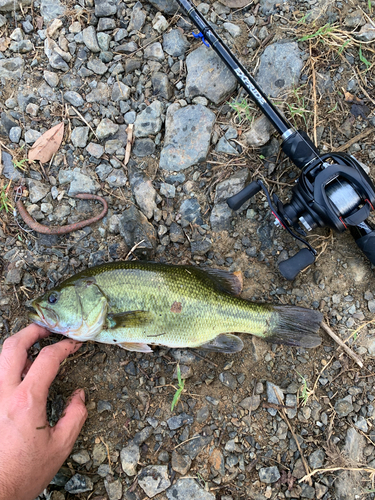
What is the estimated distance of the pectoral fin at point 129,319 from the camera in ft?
11.5

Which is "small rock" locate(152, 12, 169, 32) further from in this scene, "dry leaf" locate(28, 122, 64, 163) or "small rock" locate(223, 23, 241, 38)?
"dry leaf" locate(28, 122, 64, 163)

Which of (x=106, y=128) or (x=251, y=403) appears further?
(x=106, y=128)

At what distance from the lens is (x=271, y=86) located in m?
4.11

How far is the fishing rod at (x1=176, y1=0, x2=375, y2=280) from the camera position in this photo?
3.27 metres

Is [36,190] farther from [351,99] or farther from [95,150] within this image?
[351,99]

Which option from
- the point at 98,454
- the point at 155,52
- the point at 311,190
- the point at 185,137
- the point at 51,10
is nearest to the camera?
the point at 311,190

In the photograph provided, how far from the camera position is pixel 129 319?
11.6 ft

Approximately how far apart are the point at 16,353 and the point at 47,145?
2.44m

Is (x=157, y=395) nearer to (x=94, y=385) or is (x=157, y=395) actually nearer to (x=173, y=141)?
(x=94, y=385)

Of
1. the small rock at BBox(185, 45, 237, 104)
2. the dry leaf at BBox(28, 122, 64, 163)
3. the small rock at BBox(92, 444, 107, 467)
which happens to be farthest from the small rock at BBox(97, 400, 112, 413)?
the small rock at BBox(185, 45, 237, 104)

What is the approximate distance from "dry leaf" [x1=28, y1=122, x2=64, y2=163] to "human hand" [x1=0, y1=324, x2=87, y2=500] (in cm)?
205

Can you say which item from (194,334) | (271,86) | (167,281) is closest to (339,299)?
(194,334)

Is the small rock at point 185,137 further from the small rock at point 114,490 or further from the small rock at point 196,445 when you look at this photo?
the small rock at point 114,490

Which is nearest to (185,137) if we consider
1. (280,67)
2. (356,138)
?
(280,67)
